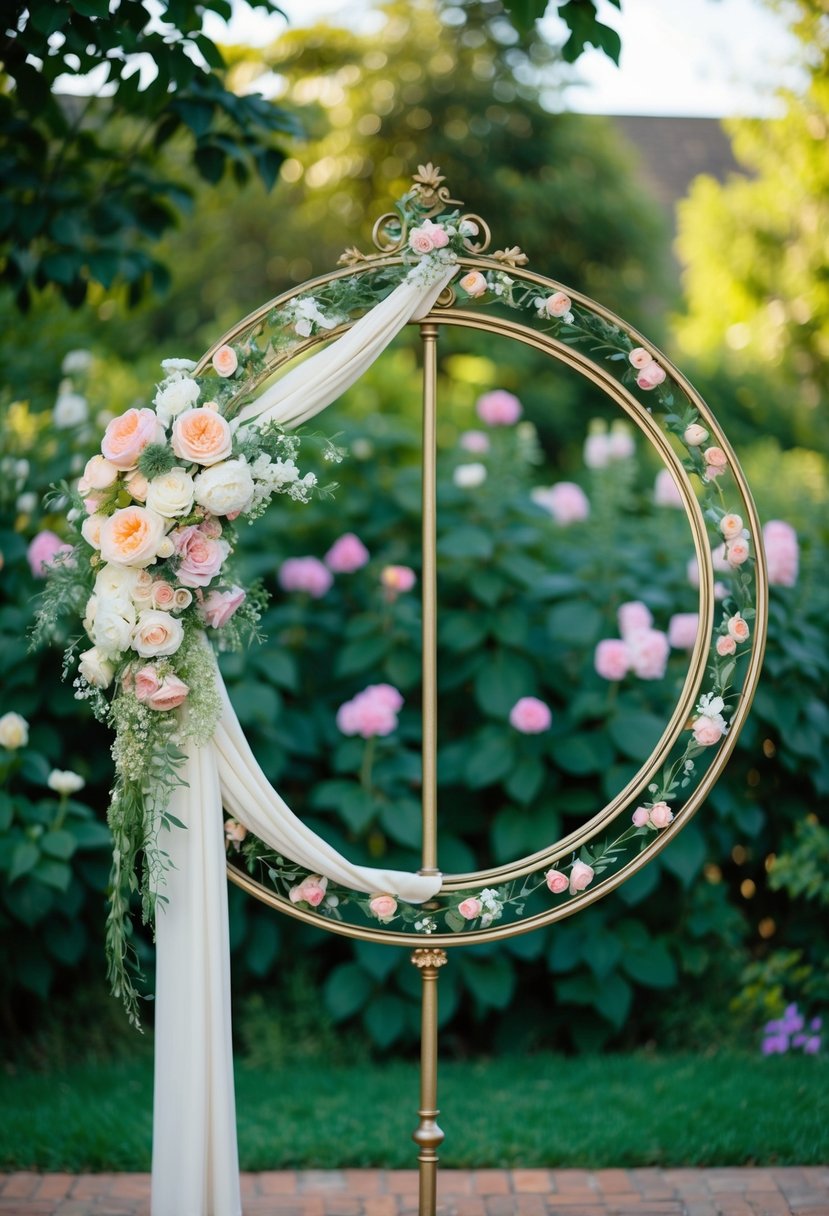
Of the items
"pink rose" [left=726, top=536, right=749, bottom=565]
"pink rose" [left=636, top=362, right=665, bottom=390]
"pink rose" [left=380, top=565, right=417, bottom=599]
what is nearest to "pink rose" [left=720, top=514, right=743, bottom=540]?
"pink rose" [left=726, top=536, right=749, bottom=565]

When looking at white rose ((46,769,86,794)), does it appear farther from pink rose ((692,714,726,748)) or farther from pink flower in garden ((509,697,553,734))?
pink rose ((692,714,726,748))

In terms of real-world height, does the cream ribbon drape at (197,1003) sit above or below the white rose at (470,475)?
below

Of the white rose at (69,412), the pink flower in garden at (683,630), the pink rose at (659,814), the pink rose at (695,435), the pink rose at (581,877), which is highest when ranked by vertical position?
the white rose at (69,412)

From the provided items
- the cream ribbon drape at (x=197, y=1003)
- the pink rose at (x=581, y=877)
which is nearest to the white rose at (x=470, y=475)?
the cream ribbon drape at (x=197, y=1003)

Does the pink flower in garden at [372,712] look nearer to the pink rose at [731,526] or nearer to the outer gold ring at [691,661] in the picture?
the outer gold ring at [691,661]

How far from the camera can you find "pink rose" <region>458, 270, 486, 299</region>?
2492 millimetres

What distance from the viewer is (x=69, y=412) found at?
4.03 meters

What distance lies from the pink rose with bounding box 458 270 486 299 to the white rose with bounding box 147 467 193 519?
2.25ft

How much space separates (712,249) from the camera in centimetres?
1077

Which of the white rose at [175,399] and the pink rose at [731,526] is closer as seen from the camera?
the white rose at [175,399]

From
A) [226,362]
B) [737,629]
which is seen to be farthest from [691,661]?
[226,362]

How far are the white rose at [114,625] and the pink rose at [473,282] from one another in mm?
898

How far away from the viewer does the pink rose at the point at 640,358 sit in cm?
251

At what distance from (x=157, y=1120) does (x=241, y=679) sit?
5.37ft
